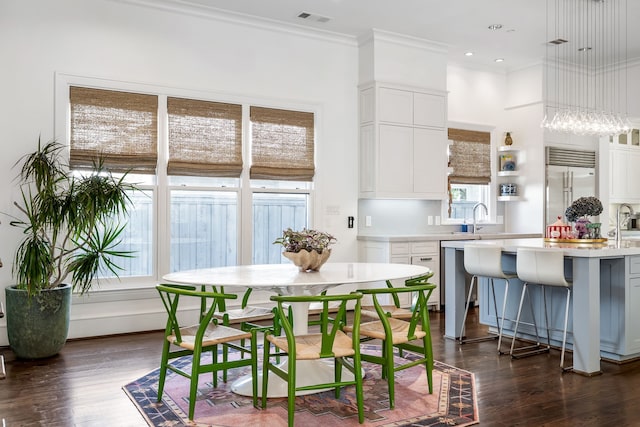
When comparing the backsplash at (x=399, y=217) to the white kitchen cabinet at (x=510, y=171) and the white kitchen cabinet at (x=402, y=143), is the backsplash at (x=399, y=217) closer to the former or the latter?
the white kitchen cabinet at (x=402, y=143)

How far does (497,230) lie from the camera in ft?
25.5

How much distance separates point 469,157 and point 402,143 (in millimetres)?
1405

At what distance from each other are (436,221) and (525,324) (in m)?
2.46

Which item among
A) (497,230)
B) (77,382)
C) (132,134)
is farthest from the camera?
(497,230)

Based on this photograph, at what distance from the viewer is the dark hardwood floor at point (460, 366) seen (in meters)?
3.11

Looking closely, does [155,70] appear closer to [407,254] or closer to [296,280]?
[296,280]

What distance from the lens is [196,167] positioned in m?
5.52

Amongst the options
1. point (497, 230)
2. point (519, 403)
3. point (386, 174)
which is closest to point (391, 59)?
point (386, 174)

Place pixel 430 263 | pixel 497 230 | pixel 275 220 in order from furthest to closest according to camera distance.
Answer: pixel 497 230
pixel 430 263
pixel 275 220

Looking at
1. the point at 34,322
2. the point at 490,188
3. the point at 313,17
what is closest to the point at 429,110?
the point at 490,188

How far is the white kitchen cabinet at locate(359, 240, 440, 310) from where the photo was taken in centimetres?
620

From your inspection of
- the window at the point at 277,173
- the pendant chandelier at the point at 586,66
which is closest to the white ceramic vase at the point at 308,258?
the window at the point at 277,173

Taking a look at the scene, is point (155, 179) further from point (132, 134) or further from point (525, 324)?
point (525, 324)

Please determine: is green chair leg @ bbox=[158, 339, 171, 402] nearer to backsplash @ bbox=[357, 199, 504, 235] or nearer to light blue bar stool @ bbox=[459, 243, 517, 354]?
light blue bar stool @ bbox=[459, 243, 517, 354]
